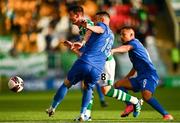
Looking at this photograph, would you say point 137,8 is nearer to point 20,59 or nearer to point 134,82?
point 20,59

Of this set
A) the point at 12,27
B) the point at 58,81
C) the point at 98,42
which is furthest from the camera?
the point at 12,27

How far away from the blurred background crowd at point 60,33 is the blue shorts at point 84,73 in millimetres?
16181

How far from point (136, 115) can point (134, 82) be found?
0.63 m

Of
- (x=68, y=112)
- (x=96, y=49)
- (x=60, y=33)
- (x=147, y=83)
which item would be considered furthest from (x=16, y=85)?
(x=60, y=33)

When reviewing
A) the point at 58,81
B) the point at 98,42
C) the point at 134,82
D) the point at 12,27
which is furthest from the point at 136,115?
the point at 12,27

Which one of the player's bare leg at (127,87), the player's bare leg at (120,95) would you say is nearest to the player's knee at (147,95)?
the player's bare leg at (120,95)

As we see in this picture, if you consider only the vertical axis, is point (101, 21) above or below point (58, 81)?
below

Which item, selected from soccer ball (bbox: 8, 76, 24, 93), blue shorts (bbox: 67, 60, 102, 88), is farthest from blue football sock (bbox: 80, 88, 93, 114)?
soccer ball (bbox: 8, 76, 24, 93)

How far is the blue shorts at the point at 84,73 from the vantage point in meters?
11.8

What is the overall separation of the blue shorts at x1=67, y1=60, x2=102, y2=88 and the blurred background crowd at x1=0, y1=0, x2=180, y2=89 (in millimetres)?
16181

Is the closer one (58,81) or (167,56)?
(58,81)

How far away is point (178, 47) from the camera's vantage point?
32344 millimetres

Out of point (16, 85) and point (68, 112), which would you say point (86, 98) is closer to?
point (16, 85)

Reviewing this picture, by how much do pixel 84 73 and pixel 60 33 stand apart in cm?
1924
